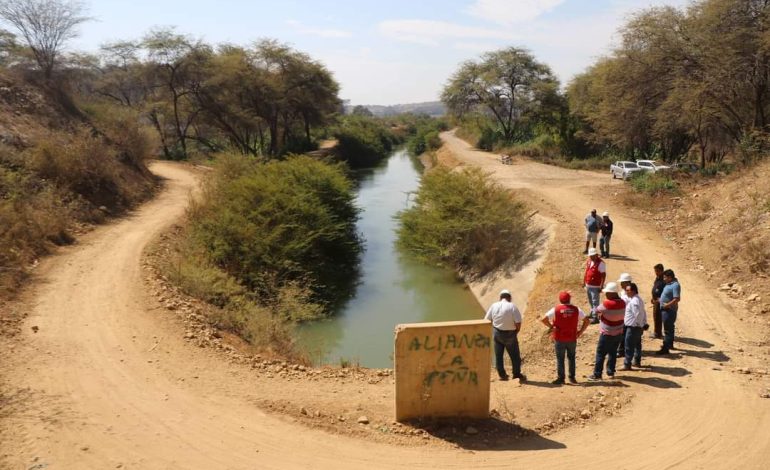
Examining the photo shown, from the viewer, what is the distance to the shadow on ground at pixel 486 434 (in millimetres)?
6621

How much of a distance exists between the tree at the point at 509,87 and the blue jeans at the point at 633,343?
41183mm

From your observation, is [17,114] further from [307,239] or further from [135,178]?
[307,239]

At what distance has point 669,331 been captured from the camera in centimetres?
915

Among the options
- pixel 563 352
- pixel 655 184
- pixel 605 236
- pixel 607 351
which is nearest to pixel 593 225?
pixel 605 236

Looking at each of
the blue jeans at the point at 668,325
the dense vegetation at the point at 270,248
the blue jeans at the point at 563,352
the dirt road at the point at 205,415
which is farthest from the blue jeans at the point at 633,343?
the dense vegetation at the point at 270,248

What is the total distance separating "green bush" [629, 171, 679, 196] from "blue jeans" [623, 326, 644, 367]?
1392 centimetres

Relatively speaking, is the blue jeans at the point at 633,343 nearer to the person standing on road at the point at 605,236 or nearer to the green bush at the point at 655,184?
the person standing on road at the point at 605,236

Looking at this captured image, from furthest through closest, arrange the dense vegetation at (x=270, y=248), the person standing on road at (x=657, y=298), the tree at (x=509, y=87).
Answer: the tree at (x=509, y=87), the dense vegetation at (x=270, y=248), the person standing on road at (x=657, y=298)

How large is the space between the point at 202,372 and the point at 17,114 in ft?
64.9

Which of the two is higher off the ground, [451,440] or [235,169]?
[235,169]

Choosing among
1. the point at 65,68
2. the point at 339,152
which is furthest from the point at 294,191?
the point at 339,152

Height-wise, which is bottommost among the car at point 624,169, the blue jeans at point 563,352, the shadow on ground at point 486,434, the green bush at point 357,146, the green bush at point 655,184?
the shadow on ground at point 486,434

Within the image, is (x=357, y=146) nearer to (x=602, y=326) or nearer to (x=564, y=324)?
(x=602, y=326)

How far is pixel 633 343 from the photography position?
8.52 metres
